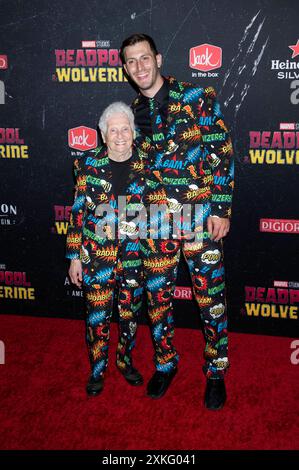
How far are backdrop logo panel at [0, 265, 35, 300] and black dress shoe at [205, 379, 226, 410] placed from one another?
5.62ft

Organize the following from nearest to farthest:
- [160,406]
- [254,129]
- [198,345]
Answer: [160,406]
[254,129]
[198,345]

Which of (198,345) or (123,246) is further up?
(123,246)

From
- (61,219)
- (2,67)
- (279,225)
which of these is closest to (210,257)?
(279,225)

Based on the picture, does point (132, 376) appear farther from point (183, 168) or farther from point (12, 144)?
point (12, 144)

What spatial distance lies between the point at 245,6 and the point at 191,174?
1252 mm

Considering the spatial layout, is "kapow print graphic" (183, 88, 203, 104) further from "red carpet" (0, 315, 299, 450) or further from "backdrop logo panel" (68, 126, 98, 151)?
"red carpet" (0, 315, 299, 450)

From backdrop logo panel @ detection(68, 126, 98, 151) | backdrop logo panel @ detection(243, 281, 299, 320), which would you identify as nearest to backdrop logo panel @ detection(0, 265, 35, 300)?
backdrop logo panel @ detection(68, 126, 98, 151)

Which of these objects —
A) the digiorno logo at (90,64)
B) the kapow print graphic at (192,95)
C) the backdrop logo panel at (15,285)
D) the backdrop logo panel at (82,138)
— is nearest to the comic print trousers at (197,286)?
the kapow print graphic at (192,95)

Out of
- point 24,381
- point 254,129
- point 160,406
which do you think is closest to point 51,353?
point 24,381

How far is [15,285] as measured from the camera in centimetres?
351

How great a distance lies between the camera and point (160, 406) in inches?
94.1

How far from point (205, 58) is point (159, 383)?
203cm

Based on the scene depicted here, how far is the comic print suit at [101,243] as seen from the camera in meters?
2.20

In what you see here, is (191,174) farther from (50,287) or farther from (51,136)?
(50,287)
